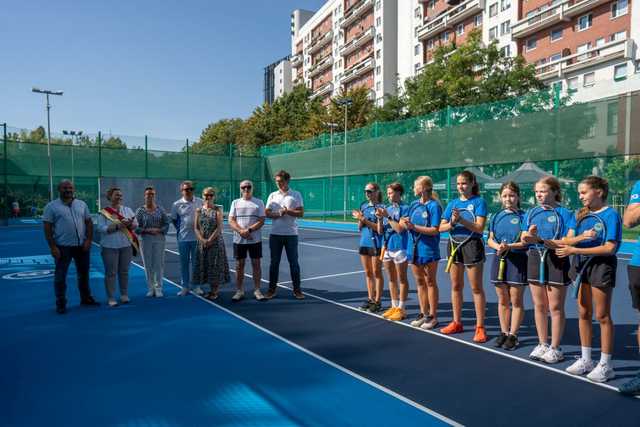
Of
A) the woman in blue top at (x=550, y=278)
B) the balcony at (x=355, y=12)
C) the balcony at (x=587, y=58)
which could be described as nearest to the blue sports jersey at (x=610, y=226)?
the woman in blue top at (x=550, y=278)

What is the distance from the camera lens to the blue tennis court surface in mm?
3314

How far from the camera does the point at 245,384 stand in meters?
3.84

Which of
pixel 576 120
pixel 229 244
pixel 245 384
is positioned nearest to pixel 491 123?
pixel 576 120

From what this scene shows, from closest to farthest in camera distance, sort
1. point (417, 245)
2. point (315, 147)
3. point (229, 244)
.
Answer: point (417, 245)
point (229, 244)
point (315, 147)

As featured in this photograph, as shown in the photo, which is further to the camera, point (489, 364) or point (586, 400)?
point (489, 364)

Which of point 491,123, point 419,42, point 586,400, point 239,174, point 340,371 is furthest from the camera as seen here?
point 419,42

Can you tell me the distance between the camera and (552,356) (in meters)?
4.23

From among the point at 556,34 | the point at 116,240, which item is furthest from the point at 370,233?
the point at 556,34

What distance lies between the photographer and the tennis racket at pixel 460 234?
4.87m

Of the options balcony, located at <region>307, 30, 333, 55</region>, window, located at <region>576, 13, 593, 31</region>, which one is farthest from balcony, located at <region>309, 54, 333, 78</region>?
window, located at <region>576, 13, 593, 31</region>

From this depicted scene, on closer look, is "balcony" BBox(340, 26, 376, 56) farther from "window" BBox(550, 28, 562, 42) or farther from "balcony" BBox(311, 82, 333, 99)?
"window" BBox(550, 28, 562, 42)

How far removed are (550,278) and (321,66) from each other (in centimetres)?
6393

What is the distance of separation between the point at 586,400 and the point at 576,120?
1512 cm

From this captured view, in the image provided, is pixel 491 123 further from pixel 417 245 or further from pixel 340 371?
pixel 340 371
